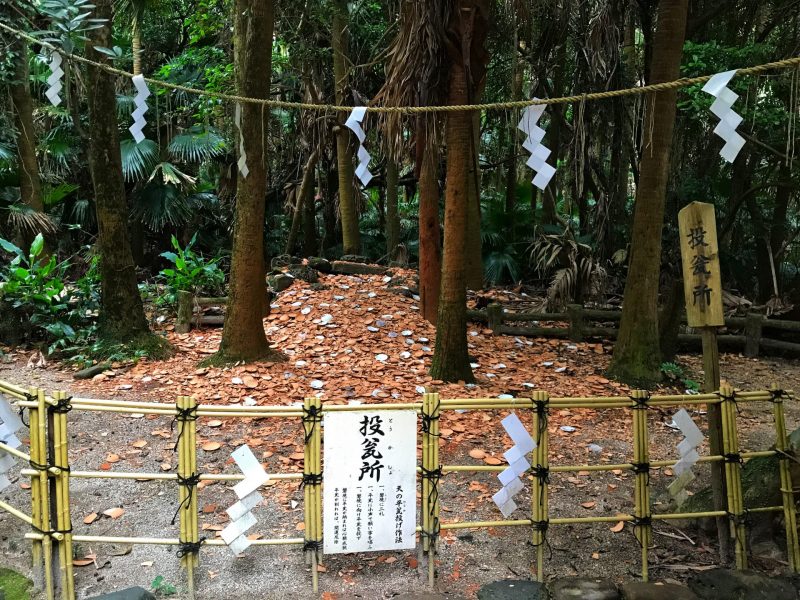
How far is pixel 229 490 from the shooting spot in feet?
15.4

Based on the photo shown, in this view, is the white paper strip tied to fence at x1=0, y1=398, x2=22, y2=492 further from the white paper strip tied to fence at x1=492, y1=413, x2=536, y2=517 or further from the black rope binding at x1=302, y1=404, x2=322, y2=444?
the white paper strip tied to fence at x1=492, y1=413, x2=536, y2=517

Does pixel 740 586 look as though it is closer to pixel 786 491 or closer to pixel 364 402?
pixel 786 491

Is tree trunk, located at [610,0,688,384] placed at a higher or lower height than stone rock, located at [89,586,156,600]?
higher

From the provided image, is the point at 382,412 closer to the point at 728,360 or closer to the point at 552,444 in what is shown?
the point at 552,444

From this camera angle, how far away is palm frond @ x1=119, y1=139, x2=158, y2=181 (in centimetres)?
1195

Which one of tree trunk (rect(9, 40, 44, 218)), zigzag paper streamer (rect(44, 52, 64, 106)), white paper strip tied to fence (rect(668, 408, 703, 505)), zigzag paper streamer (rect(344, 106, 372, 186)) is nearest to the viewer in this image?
white paper strip tied to fence (rect(668, 408, 703, 505))

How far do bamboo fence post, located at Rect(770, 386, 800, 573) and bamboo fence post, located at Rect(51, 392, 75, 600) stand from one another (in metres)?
4.08

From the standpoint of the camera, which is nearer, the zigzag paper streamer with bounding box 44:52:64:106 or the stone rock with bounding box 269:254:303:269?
the zigzag paper streamer with bounding box 44:52:64:106

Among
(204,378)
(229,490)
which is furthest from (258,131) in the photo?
(229,490)

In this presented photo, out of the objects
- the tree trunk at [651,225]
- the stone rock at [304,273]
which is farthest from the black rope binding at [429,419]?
the stone rock at [304,273]

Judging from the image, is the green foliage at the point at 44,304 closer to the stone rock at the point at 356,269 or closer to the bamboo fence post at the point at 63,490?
the stone rock at the point at 356,269

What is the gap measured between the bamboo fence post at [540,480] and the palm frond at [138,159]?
10.3m

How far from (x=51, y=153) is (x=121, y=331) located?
6.48 meters

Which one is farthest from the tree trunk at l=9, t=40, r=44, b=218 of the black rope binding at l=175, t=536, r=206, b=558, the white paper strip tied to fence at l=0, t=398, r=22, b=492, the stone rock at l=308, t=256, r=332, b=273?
the black rope binding at l=175, t=536, r=206, b=558
